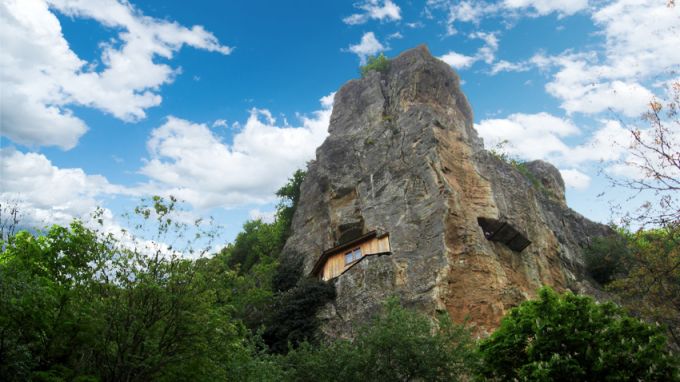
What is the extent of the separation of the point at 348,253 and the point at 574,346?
20.4 metres

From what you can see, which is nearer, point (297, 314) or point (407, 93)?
point (297, 314)

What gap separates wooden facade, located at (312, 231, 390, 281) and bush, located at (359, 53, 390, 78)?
24.3 m

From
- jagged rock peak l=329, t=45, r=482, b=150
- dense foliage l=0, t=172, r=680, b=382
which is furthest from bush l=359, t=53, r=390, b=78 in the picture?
dense foliage l=0, t=172, r=680, b=382


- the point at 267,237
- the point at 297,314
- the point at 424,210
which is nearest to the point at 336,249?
the point at 297,314

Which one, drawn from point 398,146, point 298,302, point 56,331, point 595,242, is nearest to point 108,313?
point 56,331

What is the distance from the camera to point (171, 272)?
15008mm

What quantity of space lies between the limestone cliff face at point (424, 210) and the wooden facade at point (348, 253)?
2.64 feet

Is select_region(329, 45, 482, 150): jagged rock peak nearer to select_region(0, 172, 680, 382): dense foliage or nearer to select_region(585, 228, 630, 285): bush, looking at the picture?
select_region(585, 228, 630, 285): bush

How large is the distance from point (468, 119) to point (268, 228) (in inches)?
911

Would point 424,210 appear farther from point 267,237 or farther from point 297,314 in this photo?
point 267,237

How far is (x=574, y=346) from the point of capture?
1286 centimetres

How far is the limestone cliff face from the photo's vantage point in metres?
26.8

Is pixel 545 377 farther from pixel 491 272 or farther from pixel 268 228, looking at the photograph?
pixel 268 228

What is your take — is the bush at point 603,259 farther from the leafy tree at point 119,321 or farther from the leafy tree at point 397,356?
the leafy tree at point 119,321
